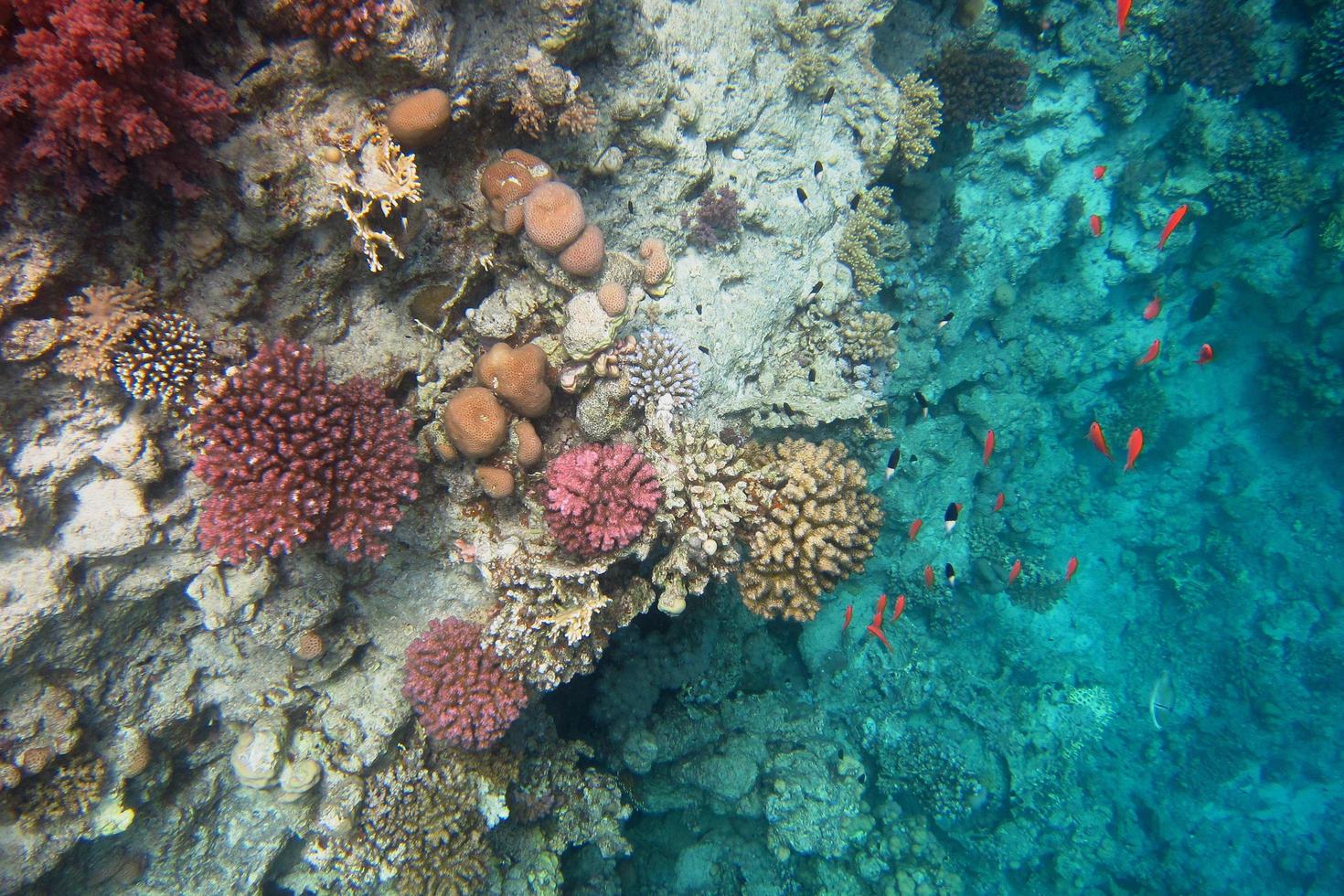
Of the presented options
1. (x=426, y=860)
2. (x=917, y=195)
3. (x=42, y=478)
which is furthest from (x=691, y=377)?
(x=917, y=195)

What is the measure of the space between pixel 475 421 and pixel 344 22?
2603 millimetres

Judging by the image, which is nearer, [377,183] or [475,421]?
[377,183]

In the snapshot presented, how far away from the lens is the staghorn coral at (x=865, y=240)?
7.29 m

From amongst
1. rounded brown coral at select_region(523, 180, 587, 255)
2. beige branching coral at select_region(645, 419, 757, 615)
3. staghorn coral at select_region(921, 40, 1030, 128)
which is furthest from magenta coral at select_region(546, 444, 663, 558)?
staghorn coral at select_region(921, 40, 1030, 128)

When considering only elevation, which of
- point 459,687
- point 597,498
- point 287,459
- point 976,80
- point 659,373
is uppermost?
point 976,80

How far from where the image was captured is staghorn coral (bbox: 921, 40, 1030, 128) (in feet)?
28.0

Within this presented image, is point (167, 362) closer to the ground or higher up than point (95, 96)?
closer to the ground

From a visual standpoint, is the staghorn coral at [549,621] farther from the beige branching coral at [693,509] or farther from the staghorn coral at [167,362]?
the staghorn coral at [167,362]

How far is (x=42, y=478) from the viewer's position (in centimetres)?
352

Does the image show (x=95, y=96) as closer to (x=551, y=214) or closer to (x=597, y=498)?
(x=551, y=214)

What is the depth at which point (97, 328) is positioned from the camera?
3342mm

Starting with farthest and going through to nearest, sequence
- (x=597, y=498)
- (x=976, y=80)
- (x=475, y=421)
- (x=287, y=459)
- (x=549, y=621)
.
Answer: (x=976, y=80)
(x=549, y=621)
(x=597, y=498)
(x=475, y=421)
(x=287, y=459)

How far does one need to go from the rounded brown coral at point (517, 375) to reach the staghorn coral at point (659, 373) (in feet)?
2.38

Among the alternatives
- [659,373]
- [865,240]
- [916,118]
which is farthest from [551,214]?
[916,118]
